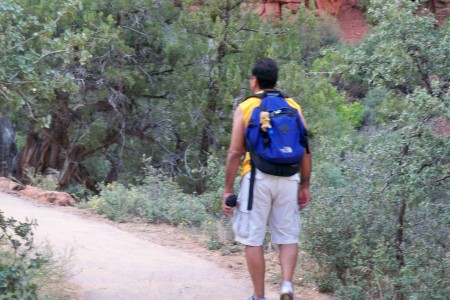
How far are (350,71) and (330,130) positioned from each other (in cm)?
644

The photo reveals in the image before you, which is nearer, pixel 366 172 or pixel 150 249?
pixel 366 172

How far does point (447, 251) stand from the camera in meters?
6.18

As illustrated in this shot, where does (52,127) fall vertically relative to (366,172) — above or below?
below

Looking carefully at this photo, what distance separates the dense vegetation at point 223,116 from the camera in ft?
19.1

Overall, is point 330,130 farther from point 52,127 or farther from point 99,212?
point 52,127

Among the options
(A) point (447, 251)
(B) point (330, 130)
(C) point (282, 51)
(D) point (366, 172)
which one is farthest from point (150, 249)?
(C) point (282, 51)

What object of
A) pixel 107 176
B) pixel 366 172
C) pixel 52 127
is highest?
pixel 366 172

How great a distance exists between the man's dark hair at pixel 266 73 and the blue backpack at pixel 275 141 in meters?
0.19

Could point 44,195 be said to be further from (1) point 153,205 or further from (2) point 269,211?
(2) point 269,211

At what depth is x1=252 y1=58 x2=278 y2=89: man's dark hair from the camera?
214 inches

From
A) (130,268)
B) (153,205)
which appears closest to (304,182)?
(130,268)

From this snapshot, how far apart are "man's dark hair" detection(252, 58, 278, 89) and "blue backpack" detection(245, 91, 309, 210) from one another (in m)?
0.19

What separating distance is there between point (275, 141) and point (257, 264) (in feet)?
3.06

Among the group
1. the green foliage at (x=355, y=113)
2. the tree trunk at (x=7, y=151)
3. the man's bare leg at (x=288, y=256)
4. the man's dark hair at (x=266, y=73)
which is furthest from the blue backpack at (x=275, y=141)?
the green foliage at (x=355, y=113)
